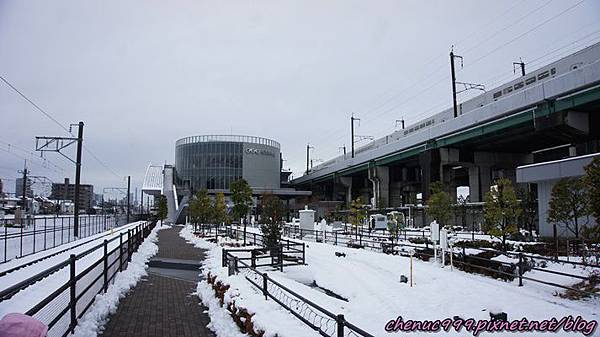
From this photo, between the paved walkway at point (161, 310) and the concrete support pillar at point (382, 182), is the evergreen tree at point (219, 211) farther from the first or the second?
the concrete support pillar at point (382, 182)

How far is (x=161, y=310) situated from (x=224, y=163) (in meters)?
95.4

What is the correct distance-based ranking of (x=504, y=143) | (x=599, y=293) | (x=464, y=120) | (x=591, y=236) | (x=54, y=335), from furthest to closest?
1. (x=504, y=143)
2. (x=464, y=120)
3. (x=591, y=236)
4. (x=599, y=293)
5. (x=54, y=335)

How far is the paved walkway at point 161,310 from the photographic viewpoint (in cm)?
825

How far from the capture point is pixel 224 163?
341 feet

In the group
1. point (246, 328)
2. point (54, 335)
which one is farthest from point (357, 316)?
point (54, 335)

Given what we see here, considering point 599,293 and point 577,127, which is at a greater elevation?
point 577,127

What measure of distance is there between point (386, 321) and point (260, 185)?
95.3 m

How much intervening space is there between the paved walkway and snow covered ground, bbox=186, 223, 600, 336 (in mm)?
508

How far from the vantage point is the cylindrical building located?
10344 centimetres

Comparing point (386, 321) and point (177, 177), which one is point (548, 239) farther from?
point (177, 177)

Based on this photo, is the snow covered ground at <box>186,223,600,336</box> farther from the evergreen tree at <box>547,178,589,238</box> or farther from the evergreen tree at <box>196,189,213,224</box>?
the evergreen tree at <box>196,189,213,224</box>

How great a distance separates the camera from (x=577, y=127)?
33.9 m

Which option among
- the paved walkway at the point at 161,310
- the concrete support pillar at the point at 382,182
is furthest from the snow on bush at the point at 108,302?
the concrete support pillar at the point at 382,182

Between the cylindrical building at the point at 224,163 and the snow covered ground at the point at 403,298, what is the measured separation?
86.3m
